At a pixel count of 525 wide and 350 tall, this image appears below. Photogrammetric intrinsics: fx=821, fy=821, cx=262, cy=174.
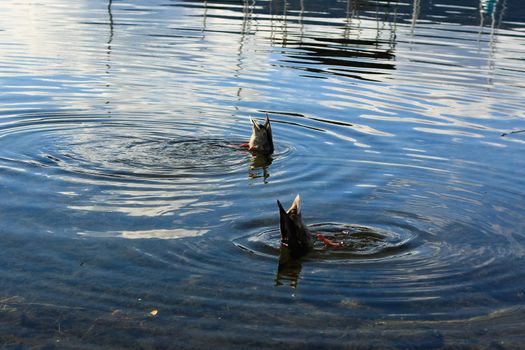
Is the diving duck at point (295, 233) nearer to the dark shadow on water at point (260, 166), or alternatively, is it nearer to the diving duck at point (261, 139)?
the dark shadow on water at point (260, 166)

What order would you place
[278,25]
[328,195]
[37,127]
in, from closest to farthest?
[328,195]
[37,127]
[278,25]

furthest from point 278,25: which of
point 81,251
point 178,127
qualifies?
point 81,251

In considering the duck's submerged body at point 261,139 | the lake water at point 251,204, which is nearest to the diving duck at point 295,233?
the lake water at point 251,204

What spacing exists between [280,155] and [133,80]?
275 inches

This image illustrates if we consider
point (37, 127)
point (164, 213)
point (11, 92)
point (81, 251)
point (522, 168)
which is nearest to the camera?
point (81, 251)

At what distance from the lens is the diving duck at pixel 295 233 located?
7.60 metres

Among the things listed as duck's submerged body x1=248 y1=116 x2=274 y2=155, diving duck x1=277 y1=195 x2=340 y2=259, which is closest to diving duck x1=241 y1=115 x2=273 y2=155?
duck's submerged body x1=248 y1=116 x2=274 y2=155

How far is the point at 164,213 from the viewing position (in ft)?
29.3

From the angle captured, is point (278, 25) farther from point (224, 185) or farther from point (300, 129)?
point (224, 185)

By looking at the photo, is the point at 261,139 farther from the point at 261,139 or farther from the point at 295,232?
the point at 295,232

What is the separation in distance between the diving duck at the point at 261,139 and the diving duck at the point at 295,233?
412 cm

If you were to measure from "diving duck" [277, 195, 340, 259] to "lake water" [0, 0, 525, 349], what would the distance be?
127 millimetres

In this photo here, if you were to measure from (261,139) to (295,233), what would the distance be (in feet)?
14.6

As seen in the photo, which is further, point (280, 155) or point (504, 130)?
point (504, 130)
